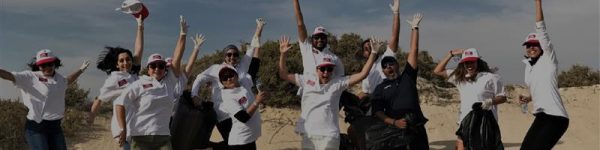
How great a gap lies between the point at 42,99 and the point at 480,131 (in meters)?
4.45

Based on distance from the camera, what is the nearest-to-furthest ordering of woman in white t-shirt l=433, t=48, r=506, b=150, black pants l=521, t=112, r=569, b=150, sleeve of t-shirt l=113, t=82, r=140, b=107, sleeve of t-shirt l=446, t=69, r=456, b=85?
sleeve of t-shirt l=113, t=82, r=140, b=107 < black pants l=521, t=112, r=569, b=150 < woman in white t-shirt l=433, t=48, r=506, b=150 < sleeve of t-shirt l=446, t=69, r=456, b=85

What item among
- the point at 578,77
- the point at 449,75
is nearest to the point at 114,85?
the point at 449,75

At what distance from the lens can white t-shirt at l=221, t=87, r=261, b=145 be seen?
6.37 m

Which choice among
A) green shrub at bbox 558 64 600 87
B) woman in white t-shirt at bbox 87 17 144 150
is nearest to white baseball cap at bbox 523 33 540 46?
woman in white t-shirt at bbox 87 17 144 150

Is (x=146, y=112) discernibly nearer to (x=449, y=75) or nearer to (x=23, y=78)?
(x=23, y=78)

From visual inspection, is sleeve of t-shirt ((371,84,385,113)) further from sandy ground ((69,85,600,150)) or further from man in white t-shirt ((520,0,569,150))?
sandy ground ((69,85,600,150))

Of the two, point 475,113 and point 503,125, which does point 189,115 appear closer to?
point 475,113

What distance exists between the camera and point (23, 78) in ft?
22.0

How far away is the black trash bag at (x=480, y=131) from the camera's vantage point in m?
6.66

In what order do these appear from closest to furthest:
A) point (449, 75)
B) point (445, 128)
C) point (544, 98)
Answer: point (544, 98)
point (449, 75)
point (445, 128)

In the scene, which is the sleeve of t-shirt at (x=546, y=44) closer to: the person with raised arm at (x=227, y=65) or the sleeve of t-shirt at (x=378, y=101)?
the sleeve of t-shirt at (x=378, y=101)

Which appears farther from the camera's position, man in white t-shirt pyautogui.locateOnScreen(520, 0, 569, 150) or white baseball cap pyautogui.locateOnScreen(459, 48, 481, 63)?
white baseball cap pyautogui.locateOnScreen(459, 48, 481, 63)

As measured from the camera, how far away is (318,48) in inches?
293

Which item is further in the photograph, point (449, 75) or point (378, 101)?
point (449, 75)
